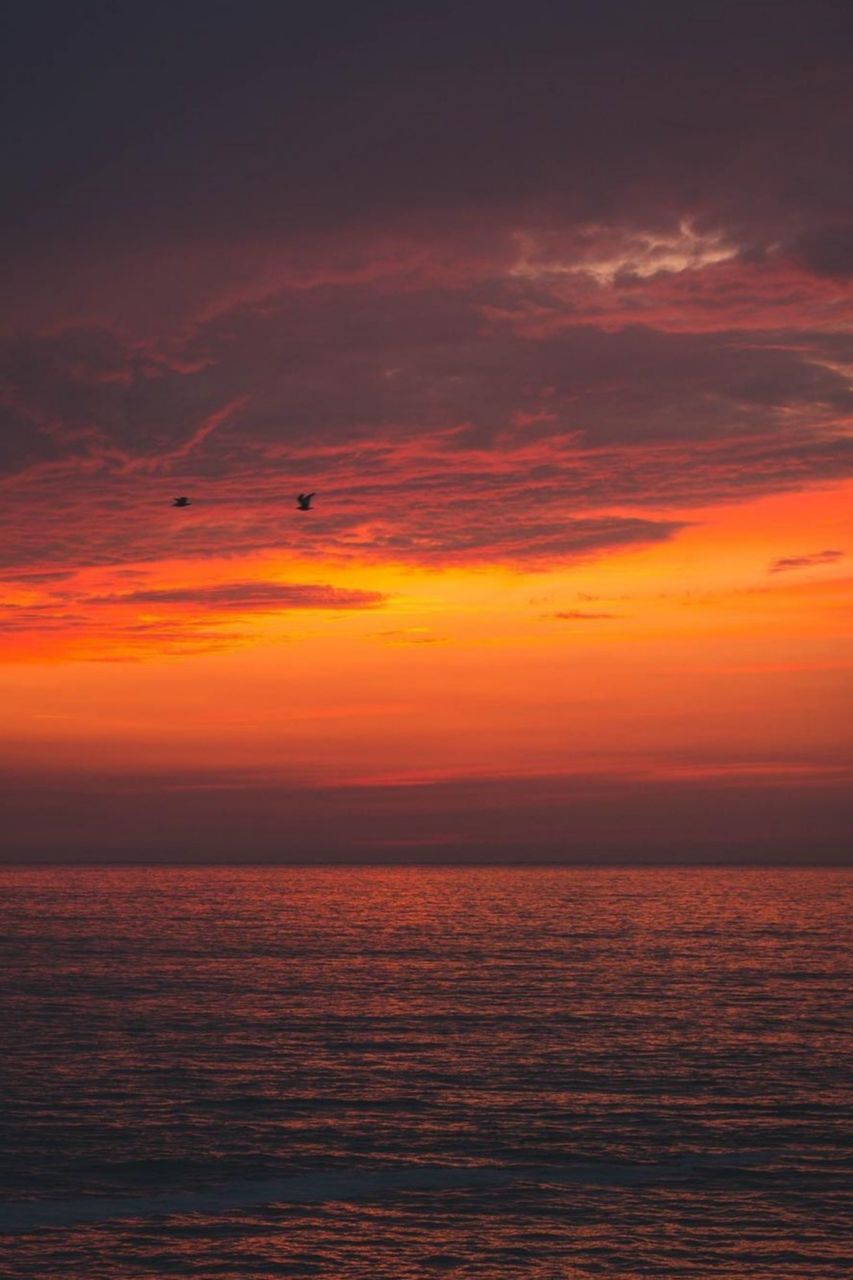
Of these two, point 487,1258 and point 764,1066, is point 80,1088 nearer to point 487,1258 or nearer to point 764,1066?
point 487,1258

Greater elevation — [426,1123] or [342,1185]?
[342,1185]

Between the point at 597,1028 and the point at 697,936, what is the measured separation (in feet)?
224

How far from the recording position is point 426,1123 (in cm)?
4403

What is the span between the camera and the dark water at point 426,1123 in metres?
31.8

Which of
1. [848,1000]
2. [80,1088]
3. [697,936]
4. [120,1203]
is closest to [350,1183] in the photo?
[120,1203]

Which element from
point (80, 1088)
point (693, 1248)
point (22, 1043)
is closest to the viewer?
point (693, 1248)

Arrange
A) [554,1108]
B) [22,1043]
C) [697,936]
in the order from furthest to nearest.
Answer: [697,936] → [22,1043] → [554,1108]

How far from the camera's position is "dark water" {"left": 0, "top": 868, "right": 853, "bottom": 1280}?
3182 centimetres

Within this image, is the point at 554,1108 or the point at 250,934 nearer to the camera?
the point at 554,1108

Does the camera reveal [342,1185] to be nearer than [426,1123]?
Yes

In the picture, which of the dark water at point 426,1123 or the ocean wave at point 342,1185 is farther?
the ocean wave at point 342,1185

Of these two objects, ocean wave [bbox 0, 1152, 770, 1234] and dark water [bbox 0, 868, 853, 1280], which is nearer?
dark water [bbox 0, 868, 853, 1280]

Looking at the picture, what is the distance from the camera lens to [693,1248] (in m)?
31.6

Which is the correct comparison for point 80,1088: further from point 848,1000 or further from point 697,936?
point 697,936
